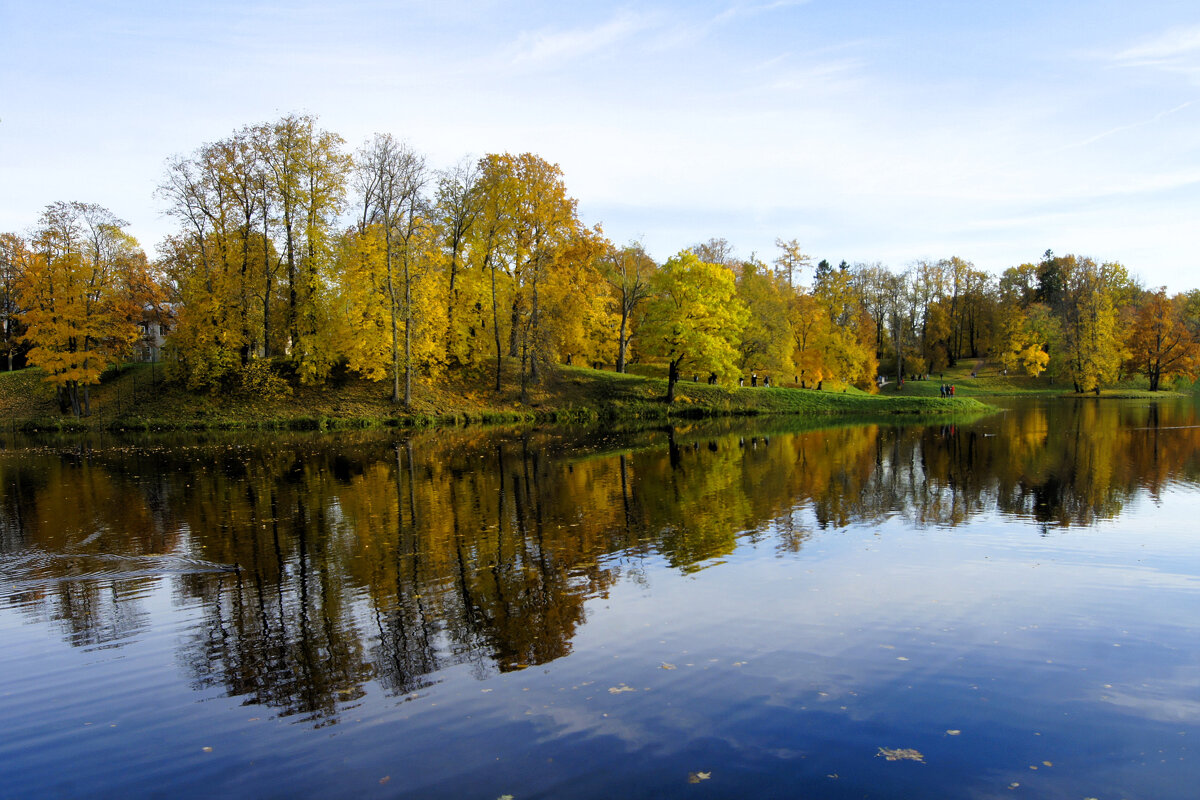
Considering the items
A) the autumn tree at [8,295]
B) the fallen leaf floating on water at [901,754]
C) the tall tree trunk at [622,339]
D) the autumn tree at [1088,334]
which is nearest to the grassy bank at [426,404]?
the tall tree trunk at [622,339]

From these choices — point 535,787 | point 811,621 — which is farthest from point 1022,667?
point 535,787

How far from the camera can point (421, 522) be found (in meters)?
15.7

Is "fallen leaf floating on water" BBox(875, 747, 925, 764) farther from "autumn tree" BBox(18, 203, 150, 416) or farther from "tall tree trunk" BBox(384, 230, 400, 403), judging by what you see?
"autumn tree" BBox(18, 203, 150, 416)

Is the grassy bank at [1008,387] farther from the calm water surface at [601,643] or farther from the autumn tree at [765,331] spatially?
the calm water surface at [601,643]

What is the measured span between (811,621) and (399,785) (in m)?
5.67

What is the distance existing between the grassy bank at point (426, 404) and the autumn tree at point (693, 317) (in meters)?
3.63

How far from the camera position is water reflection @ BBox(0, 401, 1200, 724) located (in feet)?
29.5

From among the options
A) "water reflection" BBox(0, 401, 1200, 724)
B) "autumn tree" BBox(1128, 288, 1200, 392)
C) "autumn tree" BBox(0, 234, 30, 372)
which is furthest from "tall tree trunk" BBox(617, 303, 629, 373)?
"autumn tree" BBox(1128, 288, 1200, 392)

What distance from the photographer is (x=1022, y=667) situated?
8.02 m

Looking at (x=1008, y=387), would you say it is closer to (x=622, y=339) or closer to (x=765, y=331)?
(x=765, y=331)

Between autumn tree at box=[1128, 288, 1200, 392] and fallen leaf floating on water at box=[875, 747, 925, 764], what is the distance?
80.9 m

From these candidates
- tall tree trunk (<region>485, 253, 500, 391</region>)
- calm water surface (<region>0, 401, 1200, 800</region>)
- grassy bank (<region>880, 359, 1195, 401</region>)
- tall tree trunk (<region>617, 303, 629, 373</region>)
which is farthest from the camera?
grassy bank (<region>880, 359, 1195, 401</region>)

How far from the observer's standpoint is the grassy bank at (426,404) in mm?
41438

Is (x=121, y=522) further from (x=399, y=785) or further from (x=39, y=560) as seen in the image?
(x=399, y=785)
